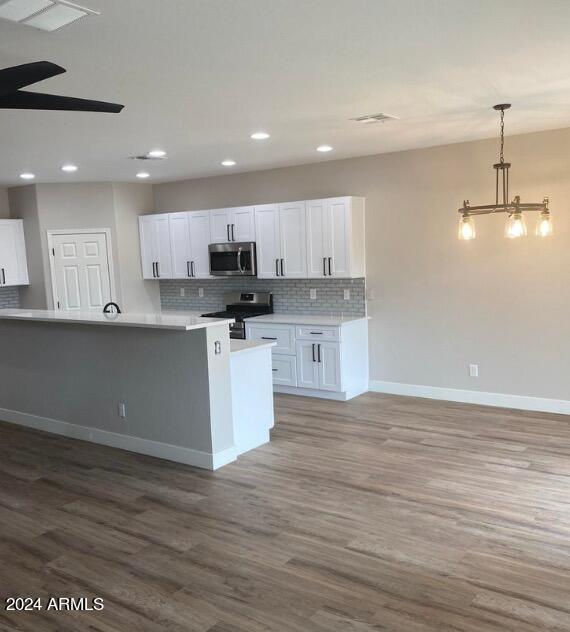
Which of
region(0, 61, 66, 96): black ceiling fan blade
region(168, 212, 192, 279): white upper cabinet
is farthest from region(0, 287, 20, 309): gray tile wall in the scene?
region(0, 61, 66, 96): black ceiling fan blade

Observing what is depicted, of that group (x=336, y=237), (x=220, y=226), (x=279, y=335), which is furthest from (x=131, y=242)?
(x=336, y=237)

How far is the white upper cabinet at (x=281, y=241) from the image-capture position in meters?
6.70

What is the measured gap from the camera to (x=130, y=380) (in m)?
4.90

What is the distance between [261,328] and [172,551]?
Answer: 3737 millimetres

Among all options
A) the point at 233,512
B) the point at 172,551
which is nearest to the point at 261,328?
the point at 233,512

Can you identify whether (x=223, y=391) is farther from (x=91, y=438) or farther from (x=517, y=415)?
(x=517, y=415)

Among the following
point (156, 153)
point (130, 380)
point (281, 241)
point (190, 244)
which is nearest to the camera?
point (130, 380)

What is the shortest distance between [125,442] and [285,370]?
2.20 meters

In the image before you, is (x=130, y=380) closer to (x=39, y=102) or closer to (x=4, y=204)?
(x=39, y=102)

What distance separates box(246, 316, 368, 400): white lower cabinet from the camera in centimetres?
629

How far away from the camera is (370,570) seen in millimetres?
2990

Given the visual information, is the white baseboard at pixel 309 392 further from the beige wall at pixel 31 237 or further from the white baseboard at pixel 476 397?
the beige wall at pixel 31 237

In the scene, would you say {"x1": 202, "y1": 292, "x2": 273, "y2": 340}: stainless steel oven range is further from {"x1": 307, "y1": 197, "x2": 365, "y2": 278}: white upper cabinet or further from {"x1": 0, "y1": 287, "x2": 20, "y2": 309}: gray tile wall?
{"x1": 0, "y1": 287, "x2": 20, "y2": 309}: gray tile wall

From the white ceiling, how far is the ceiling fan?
347 mm
